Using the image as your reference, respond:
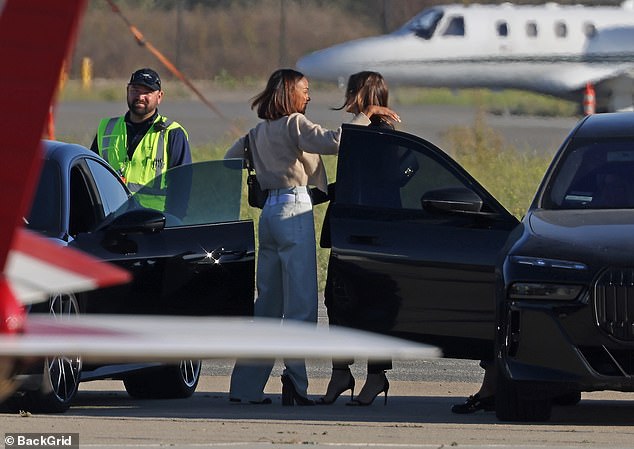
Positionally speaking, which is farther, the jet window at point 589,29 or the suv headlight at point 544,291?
the jet window at point 589,29

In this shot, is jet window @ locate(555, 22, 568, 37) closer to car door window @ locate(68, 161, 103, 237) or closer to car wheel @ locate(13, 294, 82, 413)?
car door window @ locate(68, 161, 103, 237)

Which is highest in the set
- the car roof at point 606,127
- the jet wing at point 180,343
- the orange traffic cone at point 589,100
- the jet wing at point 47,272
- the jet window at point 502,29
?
the jet window at point 502,29

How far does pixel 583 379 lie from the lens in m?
7.72

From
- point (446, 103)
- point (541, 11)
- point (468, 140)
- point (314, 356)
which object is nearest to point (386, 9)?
point (446, 103)

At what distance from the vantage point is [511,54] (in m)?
41.7

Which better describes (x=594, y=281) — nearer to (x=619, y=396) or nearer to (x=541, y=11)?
(x=619, y=396)

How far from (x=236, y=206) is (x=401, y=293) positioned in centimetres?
107

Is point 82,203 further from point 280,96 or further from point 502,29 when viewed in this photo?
point 502,29

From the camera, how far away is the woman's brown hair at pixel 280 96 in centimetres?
912

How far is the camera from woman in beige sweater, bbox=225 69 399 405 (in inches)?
356

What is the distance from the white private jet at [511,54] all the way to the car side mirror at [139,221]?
108 ft

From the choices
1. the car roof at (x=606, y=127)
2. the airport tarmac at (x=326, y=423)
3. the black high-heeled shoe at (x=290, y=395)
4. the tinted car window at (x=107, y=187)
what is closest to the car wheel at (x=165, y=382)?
the airport tarmac at (x=326, y=423)

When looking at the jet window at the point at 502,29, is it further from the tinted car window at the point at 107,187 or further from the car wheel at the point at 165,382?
the tinted car window at the point at 107,187

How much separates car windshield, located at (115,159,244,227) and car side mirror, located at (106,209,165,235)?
0.42 metres
